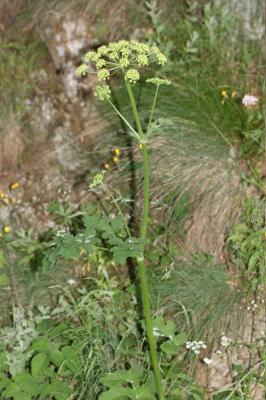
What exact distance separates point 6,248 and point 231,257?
3.77ft

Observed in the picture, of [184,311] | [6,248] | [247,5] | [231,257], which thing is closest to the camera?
[184,311]

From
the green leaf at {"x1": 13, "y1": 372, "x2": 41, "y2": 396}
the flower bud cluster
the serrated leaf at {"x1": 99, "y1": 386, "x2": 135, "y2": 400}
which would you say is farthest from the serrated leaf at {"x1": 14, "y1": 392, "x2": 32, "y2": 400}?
the flower bud cluster

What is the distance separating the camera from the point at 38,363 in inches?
111

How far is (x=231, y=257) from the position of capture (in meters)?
3.16

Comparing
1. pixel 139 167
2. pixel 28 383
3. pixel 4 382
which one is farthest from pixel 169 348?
pixel 139 167

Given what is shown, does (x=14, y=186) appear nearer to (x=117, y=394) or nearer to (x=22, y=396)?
(x=22, y=396)

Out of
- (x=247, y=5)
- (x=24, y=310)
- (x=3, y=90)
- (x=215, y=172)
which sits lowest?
(x=24, y=310)

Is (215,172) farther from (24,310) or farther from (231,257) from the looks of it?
(24,310)

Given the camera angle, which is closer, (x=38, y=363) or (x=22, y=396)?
(x=22, y=396)

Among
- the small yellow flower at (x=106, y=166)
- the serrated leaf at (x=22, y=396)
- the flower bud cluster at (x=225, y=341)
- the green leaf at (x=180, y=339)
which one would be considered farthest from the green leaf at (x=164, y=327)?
the small yellow flower at (x=106, y=166)

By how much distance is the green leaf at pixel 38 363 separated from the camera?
9.24 feet

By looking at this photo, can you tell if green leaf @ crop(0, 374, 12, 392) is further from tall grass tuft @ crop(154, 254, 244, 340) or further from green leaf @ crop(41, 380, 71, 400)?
tall grass tuft @ crop(154, 254, 244, 340)

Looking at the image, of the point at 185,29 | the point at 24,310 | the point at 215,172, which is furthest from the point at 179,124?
the point at 24,310

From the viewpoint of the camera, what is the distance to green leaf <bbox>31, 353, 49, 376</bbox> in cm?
282
